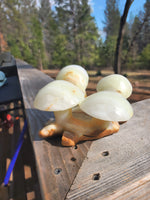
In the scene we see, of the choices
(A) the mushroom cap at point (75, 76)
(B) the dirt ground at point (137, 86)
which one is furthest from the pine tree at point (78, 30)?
(A) the mushroom cap at point (75, 76)

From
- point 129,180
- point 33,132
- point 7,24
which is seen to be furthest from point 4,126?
point 7,24

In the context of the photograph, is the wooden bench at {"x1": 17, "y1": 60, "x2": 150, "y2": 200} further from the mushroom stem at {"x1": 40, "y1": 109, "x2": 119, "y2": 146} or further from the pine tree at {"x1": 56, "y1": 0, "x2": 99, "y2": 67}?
the pine tree at {"x1": 56, "y1": 0, "x2": 99, "y2": 67}

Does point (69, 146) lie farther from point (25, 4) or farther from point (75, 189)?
point (25, 4)

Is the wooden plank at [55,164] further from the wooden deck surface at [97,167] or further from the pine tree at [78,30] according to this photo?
the pine tree at [78,30]

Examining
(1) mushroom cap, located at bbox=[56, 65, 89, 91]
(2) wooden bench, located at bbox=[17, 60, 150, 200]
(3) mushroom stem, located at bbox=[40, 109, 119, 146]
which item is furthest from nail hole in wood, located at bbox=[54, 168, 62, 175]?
(1) mushroom cap, located at bbox=[56, 65, 89, 91]

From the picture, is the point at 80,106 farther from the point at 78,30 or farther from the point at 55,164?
the point at 78,30

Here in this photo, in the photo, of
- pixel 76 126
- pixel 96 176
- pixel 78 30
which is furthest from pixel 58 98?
pixel 78 30
